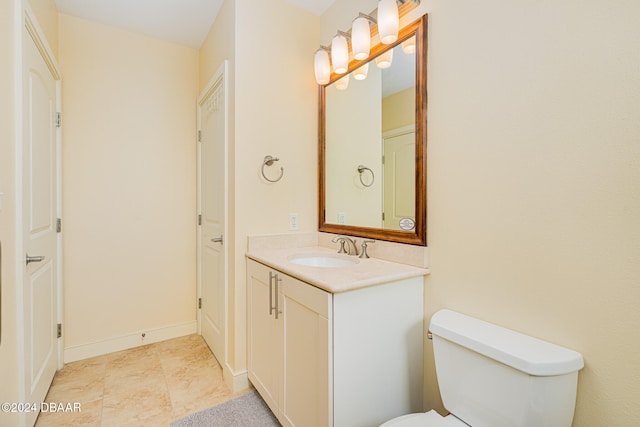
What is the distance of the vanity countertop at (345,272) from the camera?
3.97ft

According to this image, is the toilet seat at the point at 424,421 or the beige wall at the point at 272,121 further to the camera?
the beige wall at the point at 272,121

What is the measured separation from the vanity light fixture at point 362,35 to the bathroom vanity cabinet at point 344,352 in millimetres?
1214

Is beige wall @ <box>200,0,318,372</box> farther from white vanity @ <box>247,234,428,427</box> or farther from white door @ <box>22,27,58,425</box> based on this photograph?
white door @ <box>22,27,58,425</box>

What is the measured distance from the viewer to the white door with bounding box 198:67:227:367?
2.07 m

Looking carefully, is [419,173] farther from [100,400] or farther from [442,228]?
[100,400]

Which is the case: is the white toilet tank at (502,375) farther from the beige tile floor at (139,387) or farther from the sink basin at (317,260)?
the beige tile floor at (139,387)

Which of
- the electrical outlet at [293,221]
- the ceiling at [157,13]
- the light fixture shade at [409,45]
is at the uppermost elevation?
the ceiling at [157,13]

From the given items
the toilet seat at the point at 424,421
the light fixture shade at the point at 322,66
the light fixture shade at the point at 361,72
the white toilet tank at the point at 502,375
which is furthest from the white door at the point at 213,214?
the white toilet tank at the point at 502,375

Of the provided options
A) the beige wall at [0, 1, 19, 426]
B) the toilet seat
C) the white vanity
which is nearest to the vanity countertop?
the white vanity

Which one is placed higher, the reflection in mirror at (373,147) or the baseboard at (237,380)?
the reflection in mirror at (373,147)

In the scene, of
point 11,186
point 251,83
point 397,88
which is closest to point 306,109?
point 251,83

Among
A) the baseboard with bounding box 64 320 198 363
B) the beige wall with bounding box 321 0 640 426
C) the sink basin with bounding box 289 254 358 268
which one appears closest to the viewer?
the beige wall with bounding box 321 0 640 426

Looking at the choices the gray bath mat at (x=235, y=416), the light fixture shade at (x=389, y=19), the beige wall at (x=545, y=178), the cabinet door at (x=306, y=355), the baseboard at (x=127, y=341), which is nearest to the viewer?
the beige wall at (x=545, y=178)

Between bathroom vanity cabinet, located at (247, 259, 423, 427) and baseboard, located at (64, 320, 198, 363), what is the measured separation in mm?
1417
